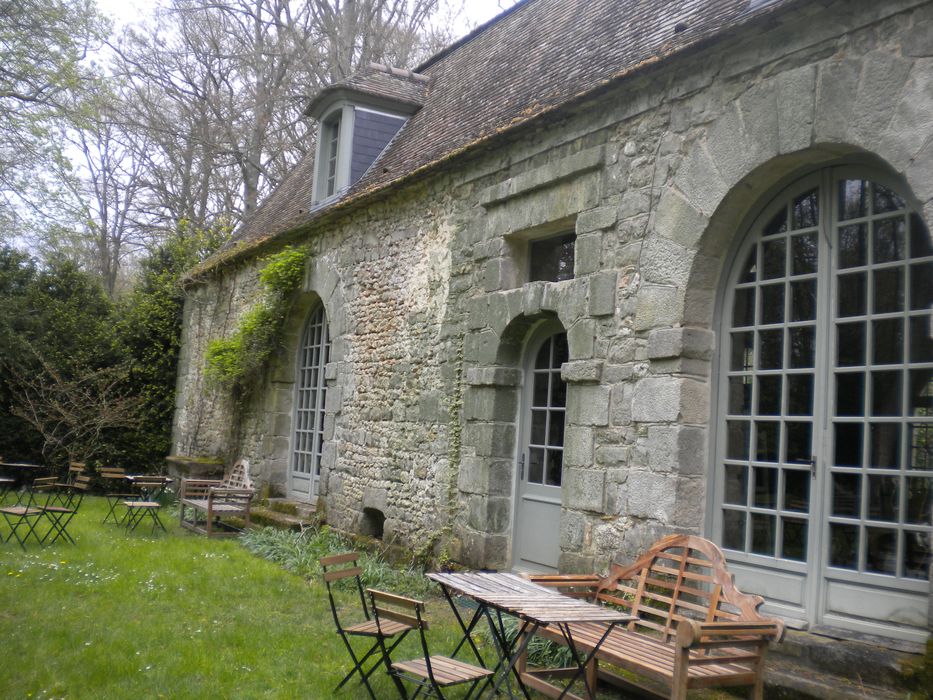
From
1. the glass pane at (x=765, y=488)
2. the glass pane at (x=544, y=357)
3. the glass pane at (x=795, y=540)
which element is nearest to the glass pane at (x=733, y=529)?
the glass pane at (x=765, y=488)

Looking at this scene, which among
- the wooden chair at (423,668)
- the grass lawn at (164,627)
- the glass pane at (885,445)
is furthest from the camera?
the grass lawn at (164,627)

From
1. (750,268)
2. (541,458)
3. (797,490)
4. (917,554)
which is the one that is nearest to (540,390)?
(541,458)

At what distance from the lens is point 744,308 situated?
528 cm

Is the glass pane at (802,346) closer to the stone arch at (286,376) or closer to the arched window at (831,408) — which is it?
the arched window at (831,408)

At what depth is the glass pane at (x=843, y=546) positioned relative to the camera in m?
4.42

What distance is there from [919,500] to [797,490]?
0.69 m

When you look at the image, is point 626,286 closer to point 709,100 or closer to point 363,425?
point 709,100

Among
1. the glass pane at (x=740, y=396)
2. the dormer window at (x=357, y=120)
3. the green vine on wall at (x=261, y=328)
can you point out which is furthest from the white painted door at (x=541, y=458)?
the green vine on wall at (x=261, y=328)

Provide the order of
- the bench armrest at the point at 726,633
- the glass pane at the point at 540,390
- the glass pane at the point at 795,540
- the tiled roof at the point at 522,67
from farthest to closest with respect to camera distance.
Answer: the glass pane at the point at 540,390 < the tiled roof at the point at 522,67 < the glass pane at the point at 795,540 < the bench armrest at the point at 726,633

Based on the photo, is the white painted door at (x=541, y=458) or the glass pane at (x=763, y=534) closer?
the glass pane at (x=763, y=534)

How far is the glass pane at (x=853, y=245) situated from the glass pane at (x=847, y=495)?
1.21m

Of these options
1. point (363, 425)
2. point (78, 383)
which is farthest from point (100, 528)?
point (78, 383)

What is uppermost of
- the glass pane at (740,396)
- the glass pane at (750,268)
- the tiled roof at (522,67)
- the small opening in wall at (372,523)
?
the tiled roof at (522,67)

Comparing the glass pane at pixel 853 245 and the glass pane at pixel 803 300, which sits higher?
the glass pane at pixel 853 245
